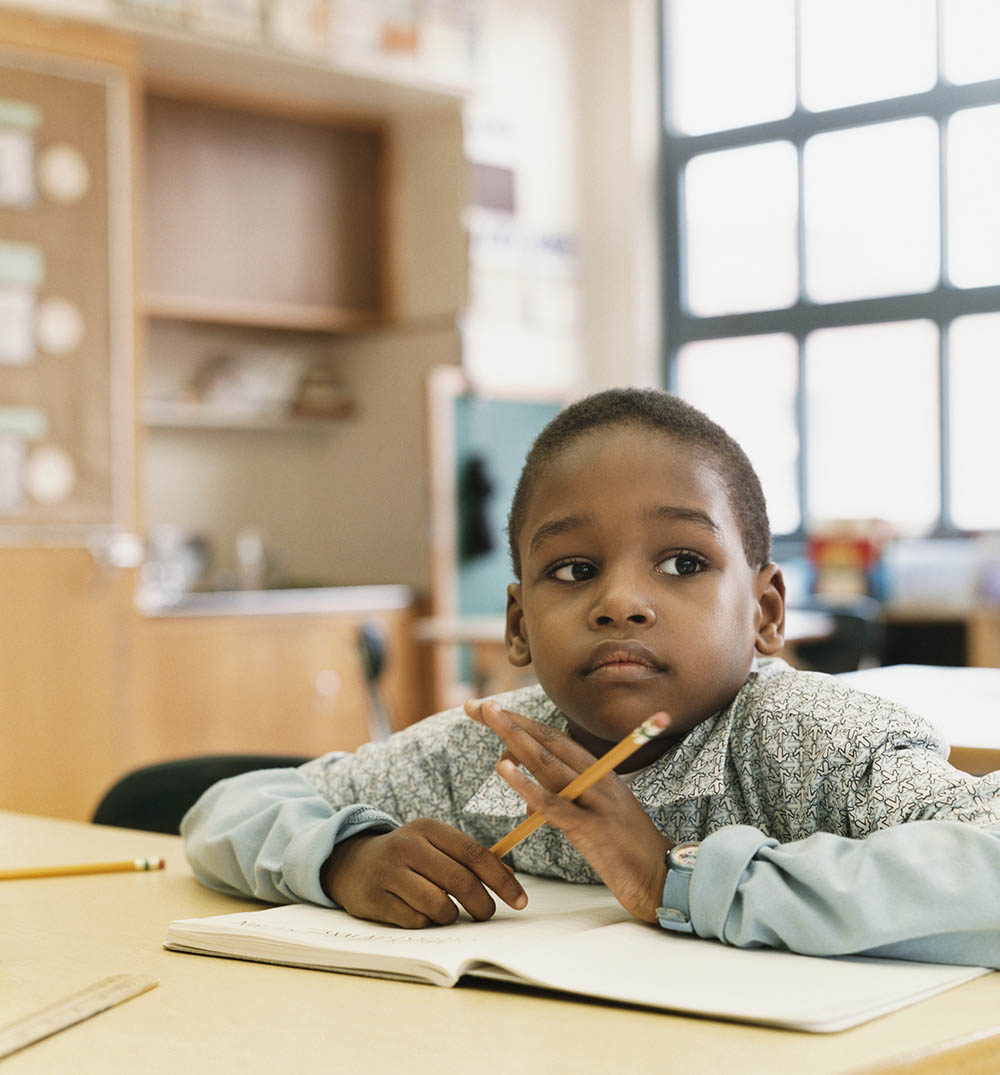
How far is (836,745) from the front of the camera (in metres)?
0.98

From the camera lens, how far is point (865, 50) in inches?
237

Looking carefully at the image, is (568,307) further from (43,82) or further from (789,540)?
(43,82)

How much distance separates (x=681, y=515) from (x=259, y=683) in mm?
4130

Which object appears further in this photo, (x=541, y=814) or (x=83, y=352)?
(x=83, y=352)

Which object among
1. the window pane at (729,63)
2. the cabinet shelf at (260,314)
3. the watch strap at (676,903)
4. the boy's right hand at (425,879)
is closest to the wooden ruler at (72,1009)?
the boy's right hand at (425,879)

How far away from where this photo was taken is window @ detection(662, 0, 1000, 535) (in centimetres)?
570

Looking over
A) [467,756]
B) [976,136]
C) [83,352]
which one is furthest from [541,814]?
[976,136]

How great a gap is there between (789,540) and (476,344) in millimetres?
1520

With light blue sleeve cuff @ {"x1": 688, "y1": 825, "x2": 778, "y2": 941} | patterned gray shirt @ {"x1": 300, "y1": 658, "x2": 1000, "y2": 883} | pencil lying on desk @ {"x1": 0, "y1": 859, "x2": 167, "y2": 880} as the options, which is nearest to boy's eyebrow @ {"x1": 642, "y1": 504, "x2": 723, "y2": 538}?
patterned gray shirt @ {"x1": 300, "y1": 658, "x2": 1000, "y2": 883}

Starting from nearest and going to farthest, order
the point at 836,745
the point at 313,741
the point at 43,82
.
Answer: the point at 836,745
the point at 43,82
the point at 313,741

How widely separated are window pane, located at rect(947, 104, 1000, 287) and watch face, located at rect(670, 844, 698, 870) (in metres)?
5.17

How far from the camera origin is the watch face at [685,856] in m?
0.89

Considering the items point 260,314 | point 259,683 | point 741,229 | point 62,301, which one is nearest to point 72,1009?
point 62,301

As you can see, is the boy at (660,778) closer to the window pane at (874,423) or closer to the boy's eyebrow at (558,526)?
the boy's eyebrow at (558,526)
